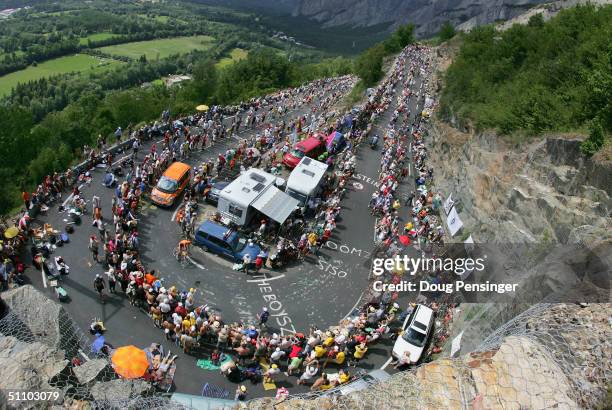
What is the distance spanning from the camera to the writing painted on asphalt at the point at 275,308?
74.2 ft

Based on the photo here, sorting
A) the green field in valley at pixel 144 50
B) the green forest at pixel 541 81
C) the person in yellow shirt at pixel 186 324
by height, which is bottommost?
the green field in valley at pixel 144 50

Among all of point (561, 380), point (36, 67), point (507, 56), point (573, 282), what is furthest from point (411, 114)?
point (36, 67)

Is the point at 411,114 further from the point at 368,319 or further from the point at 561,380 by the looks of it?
the point at 561,380

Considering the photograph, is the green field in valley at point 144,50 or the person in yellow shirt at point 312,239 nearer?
the person in yellow shirt at point 312,239

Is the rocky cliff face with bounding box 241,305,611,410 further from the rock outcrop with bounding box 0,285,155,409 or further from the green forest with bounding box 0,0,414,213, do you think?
the green forest with bounding box 0,0,414,213

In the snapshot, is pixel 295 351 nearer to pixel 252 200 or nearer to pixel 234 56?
pixel 252 200

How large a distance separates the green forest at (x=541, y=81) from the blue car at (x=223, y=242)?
55.9ft

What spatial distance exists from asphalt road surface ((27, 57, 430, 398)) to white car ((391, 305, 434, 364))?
3.18 ft

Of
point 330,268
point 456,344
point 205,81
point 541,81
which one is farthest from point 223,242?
point 205,81

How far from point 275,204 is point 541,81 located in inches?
726

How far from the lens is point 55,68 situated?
153750 mm

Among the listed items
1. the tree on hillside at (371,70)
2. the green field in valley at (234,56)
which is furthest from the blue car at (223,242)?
the green field in valley at (234,56)

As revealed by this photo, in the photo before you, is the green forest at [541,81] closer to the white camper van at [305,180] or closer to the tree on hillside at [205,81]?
the white camper van at [305,180]

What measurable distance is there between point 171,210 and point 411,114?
1399 inches
